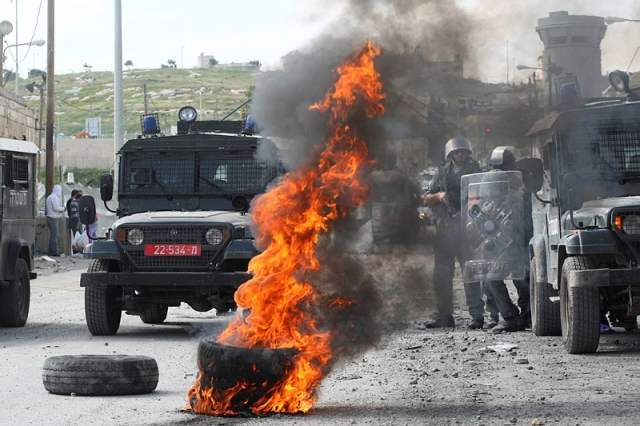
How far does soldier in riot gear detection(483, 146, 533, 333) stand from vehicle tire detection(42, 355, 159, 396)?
17.5ft

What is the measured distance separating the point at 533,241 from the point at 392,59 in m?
4.19

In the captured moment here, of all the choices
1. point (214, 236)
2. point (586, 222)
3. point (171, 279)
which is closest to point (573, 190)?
point (586, 222)

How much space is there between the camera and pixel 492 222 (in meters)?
12.8

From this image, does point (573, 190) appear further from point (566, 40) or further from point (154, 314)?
point (154, 314)

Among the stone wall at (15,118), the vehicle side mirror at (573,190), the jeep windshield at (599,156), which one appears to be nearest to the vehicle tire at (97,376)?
the vehicle side mirror at (573,190)

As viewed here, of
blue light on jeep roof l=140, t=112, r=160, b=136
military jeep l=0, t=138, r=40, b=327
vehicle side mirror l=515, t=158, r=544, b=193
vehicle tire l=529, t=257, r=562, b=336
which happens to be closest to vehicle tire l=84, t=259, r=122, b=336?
military jeep l=0, t=138, r=40, b=327

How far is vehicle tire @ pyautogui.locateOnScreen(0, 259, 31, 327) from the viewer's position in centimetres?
1407

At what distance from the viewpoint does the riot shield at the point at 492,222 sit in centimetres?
1277

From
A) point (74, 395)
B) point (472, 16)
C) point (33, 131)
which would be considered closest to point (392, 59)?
point (472, 16)

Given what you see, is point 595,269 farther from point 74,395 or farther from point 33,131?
point 33,131

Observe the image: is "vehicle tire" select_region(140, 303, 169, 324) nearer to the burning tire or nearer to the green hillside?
the burning tire

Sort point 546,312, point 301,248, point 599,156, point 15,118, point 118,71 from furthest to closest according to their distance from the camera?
point 15,118
point 118,71
point 546,312
point 599,156
point 301,248

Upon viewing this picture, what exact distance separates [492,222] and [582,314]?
113 inches

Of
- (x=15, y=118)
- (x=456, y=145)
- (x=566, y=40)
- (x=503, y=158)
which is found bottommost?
(x=503, y=158)
